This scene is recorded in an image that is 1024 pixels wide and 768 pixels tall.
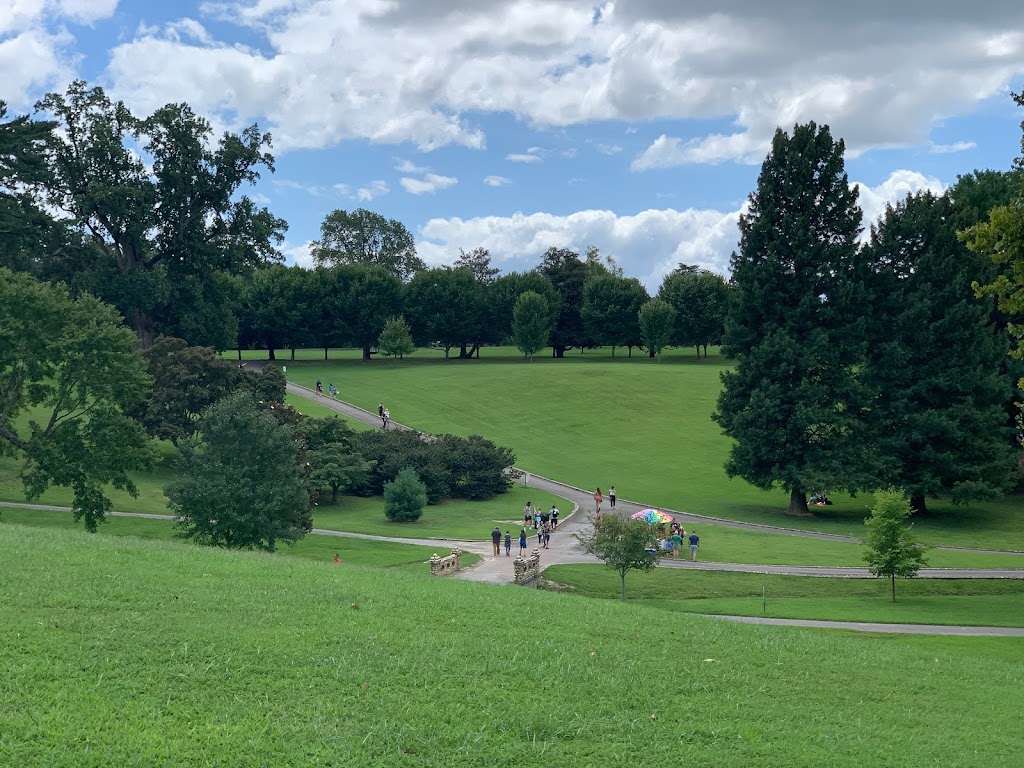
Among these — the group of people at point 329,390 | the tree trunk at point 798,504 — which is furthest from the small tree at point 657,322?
the tree trunk at point 798,504

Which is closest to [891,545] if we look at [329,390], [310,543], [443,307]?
[310,543]

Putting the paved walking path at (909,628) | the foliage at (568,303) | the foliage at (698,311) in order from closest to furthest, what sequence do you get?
1. the paved walking path at (909,628)
2. the foliage at (698,311)
3. the foliage at (568,303)

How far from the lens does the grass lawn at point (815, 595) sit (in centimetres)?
2928

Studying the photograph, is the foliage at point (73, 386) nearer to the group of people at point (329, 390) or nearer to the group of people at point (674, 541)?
the group of people at point (674, 541)

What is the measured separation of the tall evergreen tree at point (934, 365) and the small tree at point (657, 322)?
60.3 metres

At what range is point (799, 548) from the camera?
43312 mm

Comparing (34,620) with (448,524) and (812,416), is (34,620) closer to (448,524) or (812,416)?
(448,524)

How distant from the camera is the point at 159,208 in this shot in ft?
243

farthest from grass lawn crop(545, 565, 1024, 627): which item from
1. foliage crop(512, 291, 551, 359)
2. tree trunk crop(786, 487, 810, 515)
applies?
foliage crop(512, 291, 551, 359)

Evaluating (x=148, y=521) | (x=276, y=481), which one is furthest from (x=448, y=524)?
(x=276, y=481)

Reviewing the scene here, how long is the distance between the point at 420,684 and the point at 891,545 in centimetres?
2571

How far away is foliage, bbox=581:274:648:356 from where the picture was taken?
122625mm

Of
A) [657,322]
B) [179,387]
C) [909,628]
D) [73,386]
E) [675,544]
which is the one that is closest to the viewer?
[909,628]

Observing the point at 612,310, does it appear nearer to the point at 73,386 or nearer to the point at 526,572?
the point at 73,386
